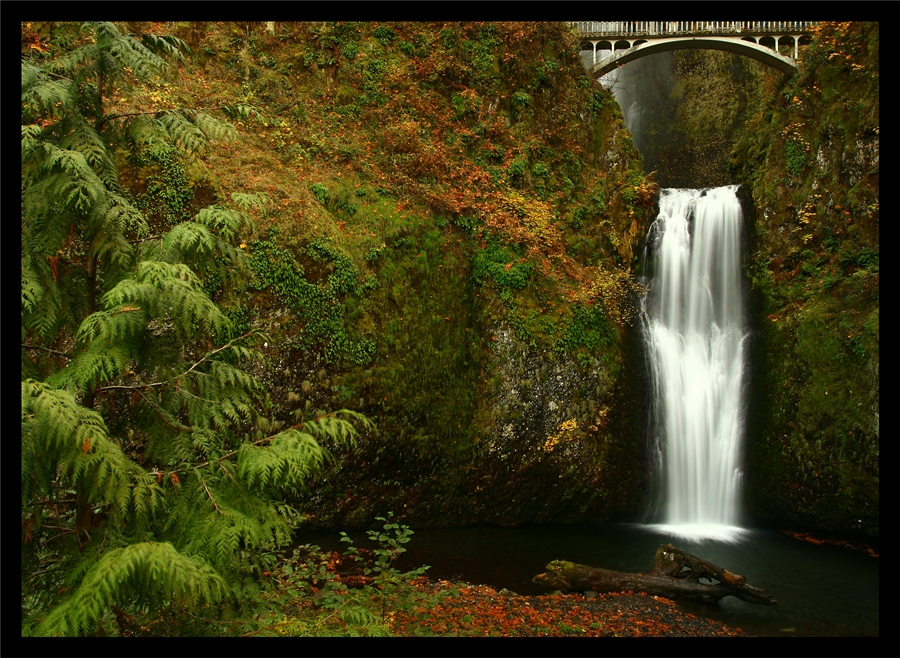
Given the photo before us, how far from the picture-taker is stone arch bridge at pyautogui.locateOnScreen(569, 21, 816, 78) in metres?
13.4

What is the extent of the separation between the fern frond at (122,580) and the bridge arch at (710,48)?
14.3m

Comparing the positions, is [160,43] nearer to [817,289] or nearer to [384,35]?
[384,35]

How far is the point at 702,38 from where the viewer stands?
13773mm

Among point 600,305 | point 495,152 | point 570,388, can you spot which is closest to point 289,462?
point 570,388

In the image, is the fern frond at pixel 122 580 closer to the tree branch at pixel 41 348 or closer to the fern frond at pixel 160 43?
the tree branch at pixel 41 348

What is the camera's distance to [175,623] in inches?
121

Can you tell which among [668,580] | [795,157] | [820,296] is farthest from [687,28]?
[668,580]

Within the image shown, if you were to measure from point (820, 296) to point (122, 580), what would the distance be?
1113 centimetres

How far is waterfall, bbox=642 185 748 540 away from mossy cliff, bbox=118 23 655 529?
65 cm

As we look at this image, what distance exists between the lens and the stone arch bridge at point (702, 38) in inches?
529

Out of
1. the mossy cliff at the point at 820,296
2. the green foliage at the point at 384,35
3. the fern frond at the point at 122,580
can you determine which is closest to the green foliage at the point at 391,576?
the fern frond at the point at 122,580

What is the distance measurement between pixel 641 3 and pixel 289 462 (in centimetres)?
298

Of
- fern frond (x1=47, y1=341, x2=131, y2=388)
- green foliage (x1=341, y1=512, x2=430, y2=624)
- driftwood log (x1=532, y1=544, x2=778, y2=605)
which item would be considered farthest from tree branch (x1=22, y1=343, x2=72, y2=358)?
driftwood log (x1=532, y1=544, x2=778, y2=605)

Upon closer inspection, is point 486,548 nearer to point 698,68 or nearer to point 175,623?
point 175,623
